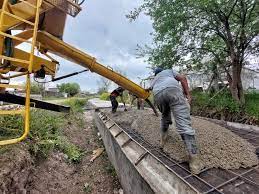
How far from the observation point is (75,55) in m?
4.36

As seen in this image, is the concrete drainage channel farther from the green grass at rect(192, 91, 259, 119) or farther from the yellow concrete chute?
the green grass at rect(192, 91, 259, 119)

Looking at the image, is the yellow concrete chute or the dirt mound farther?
the yellow concrete chute

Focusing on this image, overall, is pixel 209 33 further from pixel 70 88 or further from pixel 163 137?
pixel 70 88

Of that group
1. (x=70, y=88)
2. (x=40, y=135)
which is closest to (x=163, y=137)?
(x=40, y=135)

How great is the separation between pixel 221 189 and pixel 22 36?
3.41m

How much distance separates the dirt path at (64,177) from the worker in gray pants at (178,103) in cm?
226

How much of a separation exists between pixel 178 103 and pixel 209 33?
7.87 meters

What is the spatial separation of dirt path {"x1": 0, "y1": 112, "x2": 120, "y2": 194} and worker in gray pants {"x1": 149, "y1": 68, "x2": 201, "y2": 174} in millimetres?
2261

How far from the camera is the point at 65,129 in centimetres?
791

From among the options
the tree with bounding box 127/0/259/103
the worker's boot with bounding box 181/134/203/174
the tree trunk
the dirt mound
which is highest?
the tree with bounding box 127/0/259/103

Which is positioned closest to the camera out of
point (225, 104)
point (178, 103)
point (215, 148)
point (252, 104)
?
point (178, 103)

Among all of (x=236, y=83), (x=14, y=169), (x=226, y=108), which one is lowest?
(x=14, y=169)

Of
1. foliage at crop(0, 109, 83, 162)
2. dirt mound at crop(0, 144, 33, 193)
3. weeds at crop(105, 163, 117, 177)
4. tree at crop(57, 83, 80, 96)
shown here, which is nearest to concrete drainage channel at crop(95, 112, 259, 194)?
weeds at crop(105, 163, 117, 177)

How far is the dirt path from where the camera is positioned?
3734 millimetres
